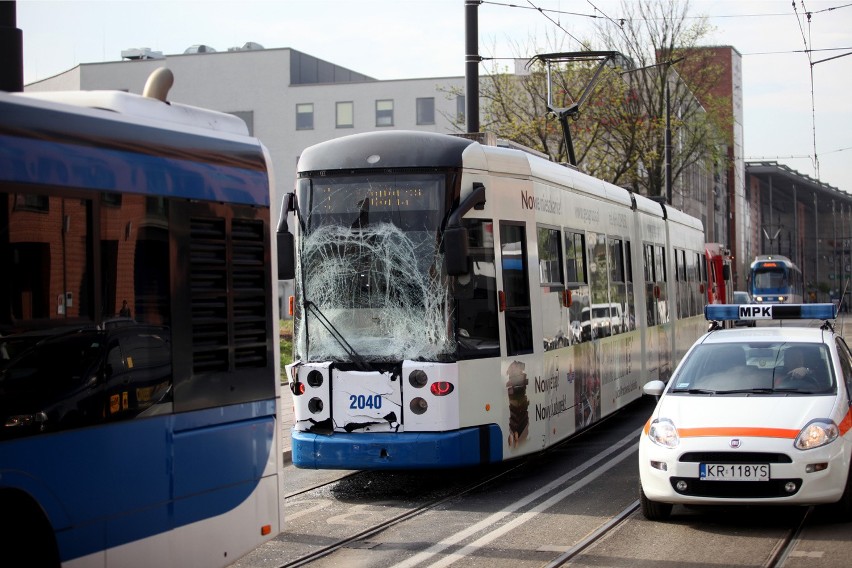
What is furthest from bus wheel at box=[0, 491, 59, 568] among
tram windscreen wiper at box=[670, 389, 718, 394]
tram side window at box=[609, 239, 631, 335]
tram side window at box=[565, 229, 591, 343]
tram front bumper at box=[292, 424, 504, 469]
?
tram side window at box=[609, 239, 631, 335]

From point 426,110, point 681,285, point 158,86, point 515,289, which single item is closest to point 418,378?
point 515,289

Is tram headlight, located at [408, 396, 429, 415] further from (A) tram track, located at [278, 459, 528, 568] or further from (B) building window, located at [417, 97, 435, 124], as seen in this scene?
(B) building window, located at [417, 97, 435, 124]

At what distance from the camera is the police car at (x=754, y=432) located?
8852mm

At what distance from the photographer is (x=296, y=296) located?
11.0 m

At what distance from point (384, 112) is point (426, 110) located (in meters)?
2.17

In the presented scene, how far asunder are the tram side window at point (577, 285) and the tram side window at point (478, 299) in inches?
91.1

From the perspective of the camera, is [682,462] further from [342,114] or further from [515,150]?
[342,114]

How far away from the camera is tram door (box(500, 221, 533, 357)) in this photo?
11.2 m

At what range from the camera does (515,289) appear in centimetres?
1140

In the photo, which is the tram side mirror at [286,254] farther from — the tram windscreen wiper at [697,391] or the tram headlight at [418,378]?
the tram windscreen wiper at [697,391]

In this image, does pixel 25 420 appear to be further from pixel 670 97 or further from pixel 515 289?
pixel 670 97

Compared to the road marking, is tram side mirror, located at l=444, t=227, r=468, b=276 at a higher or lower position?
higher

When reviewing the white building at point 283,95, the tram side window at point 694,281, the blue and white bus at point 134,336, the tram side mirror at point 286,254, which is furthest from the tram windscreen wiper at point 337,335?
the white building at point 283,95

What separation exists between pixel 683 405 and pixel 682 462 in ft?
2.61
